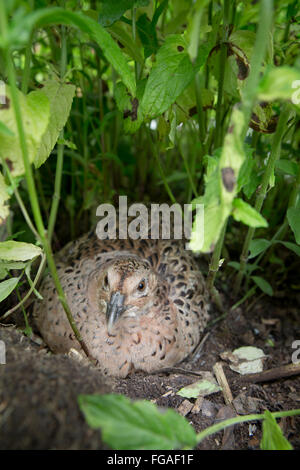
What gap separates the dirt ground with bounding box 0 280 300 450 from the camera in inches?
36.9

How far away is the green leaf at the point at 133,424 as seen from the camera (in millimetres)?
845

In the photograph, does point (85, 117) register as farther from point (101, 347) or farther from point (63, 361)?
point (63, 361)

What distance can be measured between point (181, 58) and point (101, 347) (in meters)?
1.14

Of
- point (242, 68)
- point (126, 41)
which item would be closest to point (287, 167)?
point (242, 68)

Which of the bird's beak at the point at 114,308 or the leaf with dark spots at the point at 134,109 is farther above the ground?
the leaf with dark spots at the point at 134,109

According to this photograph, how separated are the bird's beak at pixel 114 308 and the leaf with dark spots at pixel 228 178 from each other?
34.4 inches

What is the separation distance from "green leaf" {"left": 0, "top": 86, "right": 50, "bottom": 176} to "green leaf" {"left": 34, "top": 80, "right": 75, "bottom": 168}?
16cm

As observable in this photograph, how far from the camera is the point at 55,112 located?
4.17 feet

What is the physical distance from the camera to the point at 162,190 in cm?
270

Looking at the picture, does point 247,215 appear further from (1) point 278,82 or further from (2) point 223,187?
(1) point 278,82

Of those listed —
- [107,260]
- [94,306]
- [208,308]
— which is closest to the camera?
[94,306]

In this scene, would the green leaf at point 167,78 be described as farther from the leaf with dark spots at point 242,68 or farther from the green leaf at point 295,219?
the green leaf at point 295,219

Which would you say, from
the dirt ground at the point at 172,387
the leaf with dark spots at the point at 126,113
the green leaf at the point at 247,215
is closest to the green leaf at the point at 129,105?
the leaf with dark spots at the point at 126,113
